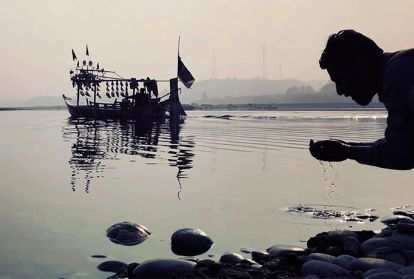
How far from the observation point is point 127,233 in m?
8.27

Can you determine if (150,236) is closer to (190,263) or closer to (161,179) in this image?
(190,263)

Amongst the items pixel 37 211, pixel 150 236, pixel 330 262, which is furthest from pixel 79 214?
pixel 330 262

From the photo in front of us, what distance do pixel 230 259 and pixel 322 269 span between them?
1.37m

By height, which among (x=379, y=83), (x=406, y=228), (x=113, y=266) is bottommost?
(x=113, y=266)

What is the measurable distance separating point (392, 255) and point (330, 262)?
2.91ft

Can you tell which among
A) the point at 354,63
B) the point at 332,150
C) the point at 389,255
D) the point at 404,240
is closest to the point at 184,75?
the point at 404,240

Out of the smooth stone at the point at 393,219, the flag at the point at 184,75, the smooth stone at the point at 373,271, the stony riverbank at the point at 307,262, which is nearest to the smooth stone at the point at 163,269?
the stony riverbank at the point at 307,262

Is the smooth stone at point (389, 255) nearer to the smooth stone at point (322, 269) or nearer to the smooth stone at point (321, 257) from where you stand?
the smooth stone at point (321, 257)

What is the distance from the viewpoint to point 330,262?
6.07 meters

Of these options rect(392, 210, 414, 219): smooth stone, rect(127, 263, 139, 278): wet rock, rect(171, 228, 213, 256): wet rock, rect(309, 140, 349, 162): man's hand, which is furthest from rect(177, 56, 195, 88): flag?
rect(309, 140, 349, 162): man's hand

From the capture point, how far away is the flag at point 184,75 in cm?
7488

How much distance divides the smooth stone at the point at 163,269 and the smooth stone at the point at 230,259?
→ 66cm

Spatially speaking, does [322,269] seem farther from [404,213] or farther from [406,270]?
[404,213]

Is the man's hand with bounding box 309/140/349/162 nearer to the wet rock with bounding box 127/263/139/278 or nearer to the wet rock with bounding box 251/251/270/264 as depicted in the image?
the wet rock with bounding box 251/251/270/264
